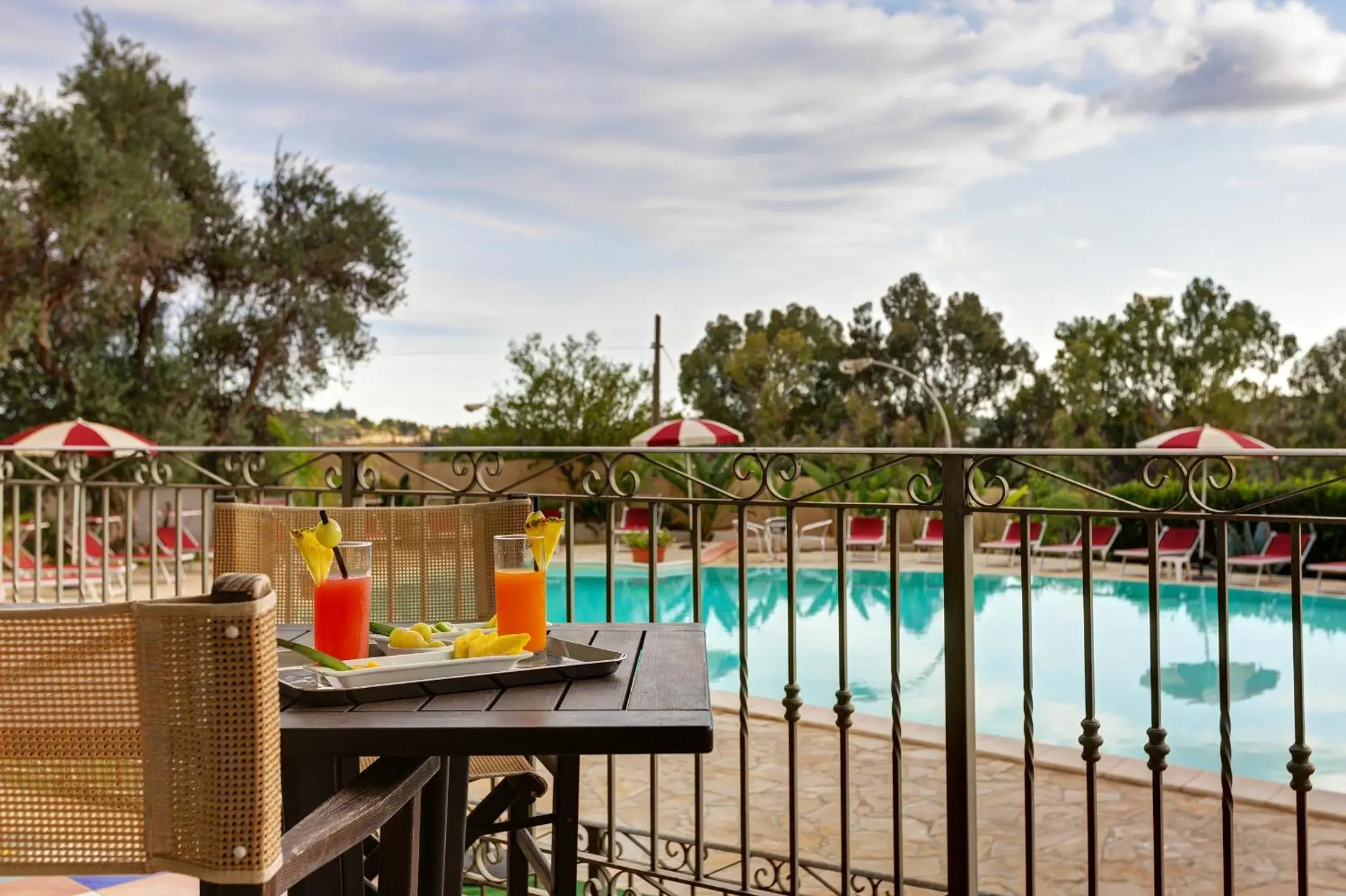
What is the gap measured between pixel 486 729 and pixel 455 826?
2.16ft

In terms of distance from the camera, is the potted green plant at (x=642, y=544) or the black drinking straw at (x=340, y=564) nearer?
the black drinking straw at (x=340, y=564)

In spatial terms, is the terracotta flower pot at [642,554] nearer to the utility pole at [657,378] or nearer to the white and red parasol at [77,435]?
the white and red parasol at [77,435]

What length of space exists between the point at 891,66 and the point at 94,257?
17.8 metres

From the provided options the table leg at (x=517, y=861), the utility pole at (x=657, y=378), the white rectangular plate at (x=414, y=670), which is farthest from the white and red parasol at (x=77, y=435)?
the utility pole at (x=657, y=378)

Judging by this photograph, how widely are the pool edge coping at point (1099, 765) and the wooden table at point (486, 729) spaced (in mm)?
2089

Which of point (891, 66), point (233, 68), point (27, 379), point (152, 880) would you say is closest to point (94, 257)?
point (27, 379)

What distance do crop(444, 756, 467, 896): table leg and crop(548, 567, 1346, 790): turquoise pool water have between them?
12.0ft

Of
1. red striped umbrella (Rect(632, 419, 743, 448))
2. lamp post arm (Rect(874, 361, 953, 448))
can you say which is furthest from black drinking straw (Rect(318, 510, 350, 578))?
red striped umbrella (Rect(632, 419, 743, 448))

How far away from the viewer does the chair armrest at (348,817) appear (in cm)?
107

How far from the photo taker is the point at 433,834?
1590mm

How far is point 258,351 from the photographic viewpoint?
1577 centimetres

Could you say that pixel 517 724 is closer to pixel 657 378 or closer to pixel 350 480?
pixel 350 480

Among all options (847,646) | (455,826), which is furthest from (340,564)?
(847,646)

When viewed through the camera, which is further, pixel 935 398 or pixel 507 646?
pixel 935 398
